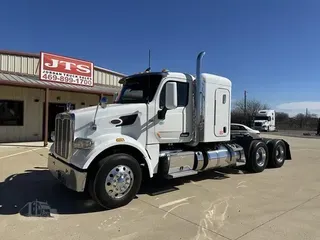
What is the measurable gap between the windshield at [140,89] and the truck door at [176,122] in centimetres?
21

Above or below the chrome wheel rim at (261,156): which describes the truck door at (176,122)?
above

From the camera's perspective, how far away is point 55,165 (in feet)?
18.1

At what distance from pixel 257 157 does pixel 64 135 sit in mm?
5960

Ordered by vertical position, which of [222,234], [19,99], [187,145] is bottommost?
[222,234]

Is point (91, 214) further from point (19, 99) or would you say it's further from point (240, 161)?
point (19, 99)

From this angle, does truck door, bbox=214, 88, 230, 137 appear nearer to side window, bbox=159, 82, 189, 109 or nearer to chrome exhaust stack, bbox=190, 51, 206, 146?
chrome exhaust stack, bbox=190, 51, 206, 146

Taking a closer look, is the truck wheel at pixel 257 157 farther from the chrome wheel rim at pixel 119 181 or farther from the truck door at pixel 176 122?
the chrome wheel rim at pixel 119 181

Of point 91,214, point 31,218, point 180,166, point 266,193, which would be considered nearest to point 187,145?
point 180,166

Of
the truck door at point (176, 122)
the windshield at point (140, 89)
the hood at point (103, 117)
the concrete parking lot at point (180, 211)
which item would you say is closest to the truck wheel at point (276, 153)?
the concrete parking lot at point (180, 211)

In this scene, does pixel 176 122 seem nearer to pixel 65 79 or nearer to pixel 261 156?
pixel 261 156

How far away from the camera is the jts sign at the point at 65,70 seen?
15.4 metres

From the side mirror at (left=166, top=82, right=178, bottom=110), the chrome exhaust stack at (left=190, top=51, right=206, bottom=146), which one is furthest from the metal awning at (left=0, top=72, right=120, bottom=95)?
the side mirror at (left=166, top=82, right=178, bottom=110)

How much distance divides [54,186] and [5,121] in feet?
36.6

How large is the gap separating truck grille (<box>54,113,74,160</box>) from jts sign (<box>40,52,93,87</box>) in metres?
10.9
